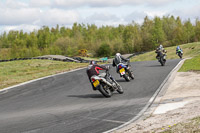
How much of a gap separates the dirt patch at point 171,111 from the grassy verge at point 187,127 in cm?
21

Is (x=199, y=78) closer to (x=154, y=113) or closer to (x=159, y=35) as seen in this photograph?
(x=154, y=113)

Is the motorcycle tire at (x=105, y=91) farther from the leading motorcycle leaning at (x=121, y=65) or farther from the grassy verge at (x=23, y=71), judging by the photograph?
the grassy verge at (x=23, y=71)

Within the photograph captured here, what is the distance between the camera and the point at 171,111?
7.97 metres

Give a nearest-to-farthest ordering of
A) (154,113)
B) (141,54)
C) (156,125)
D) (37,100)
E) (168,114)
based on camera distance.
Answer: (156,125), (168,114), (154,113), (37,100), (141,54)

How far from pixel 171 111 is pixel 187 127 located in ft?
7.27

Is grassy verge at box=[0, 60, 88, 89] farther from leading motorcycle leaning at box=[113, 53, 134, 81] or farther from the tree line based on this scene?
the tree line

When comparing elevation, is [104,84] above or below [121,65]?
below

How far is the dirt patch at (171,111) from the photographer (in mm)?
6641

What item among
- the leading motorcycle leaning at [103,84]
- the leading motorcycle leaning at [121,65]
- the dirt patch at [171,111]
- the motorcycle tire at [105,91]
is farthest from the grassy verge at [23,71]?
the dirt patch at [171,111]

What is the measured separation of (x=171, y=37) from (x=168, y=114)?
95592mm

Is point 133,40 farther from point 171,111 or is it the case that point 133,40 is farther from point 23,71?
point 171,111

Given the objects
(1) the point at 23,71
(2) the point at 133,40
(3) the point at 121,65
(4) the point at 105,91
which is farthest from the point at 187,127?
(2) the point at 133,40

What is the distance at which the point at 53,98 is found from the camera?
13414 millimetres

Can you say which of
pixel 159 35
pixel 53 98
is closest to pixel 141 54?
pixel 159 35
